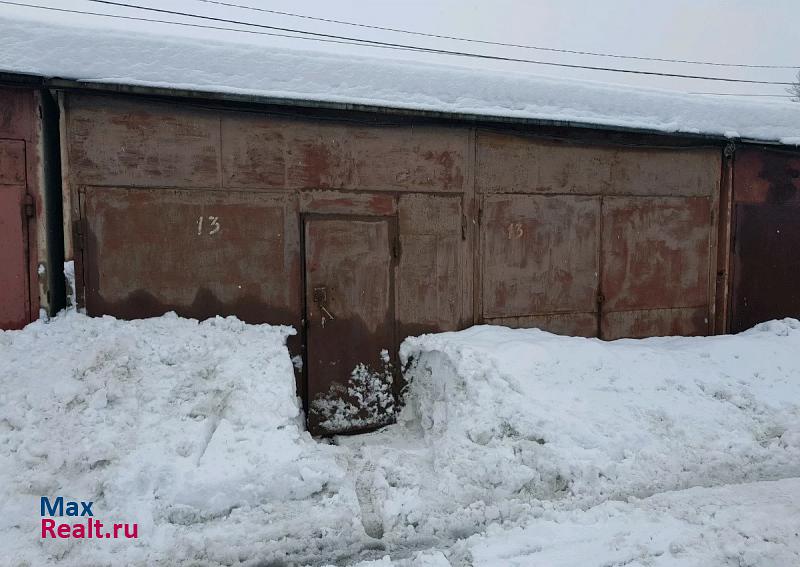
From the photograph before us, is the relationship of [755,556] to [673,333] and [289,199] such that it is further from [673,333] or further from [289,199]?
[289,199]

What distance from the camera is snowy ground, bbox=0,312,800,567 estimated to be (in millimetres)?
3145

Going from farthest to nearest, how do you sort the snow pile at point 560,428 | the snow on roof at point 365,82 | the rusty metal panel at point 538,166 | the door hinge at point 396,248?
the rusty metal panel at point 538,166 → the door hinge at point 396,248 → the snow on roof at point 365,82 → the snow pile at point 560,428

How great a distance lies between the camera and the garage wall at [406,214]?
4641 mm

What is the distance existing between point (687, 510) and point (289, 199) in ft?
13.8

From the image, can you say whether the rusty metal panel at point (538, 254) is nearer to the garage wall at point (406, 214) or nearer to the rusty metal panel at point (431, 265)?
the garage wall at point (406, 214)

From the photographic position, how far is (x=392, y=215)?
539 cm

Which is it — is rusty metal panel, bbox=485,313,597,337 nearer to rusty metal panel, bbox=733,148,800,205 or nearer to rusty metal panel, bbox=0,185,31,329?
rusty metal panel, bbox=733,148,800,205

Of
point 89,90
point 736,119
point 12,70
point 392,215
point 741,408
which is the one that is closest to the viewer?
point 12,70

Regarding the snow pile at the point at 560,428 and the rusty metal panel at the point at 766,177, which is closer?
the snow pile at the point at 560,428

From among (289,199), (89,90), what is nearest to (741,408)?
(289,199)

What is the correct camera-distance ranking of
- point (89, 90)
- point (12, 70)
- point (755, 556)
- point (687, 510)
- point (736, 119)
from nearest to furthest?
point (755, 556) < point (687, 510) < point (12, 70) < point (89, 90) < point (736, 119)

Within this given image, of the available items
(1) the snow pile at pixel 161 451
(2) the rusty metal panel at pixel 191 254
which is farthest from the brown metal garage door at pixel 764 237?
(1) the snow pile at pixel 161 451

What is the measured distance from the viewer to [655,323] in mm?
6465

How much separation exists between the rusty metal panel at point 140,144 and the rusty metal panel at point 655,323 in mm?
4828
